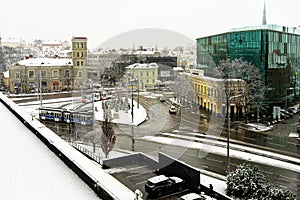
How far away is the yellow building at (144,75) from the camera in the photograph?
4509cm

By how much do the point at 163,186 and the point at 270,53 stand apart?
2024 cm

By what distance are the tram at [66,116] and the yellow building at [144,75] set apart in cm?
2033

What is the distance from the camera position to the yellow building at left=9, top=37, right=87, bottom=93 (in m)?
43.3

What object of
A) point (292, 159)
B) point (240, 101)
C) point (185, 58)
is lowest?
point (292, 159)

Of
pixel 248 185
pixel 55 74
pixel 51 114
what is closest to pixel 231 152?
pixel 248 185

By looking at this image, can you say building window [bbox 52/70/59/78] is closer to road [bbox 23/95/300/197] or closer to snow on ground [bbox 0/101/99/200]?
road [bbox 23/95/300/197]

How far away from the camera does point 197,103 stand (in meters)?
31.0

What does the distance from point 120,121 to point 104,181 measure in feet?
61.2

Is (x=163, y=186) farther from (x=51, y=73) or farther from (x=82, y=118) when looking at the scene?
(x=51, y=73)

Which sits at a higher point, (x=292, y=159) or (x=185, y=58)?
(x=185, y=58)

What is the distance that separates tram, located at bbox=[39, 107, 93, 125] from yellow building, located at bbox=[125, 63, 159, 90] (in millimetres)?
20333

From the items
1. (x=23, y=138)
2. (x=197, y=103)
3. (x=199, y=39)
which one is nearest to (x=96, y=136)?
(x=23, y=138)

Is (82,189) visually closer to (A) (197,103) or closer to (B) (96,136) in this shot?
(B) (96,136)

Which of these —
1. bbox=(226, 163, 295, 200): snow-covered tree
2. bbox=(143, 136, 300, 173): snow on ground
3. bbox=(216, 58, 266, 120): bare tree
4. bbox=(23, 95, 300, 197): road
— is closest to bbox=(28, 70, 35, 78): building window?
bbox=(23, 95, 300, 197): road
